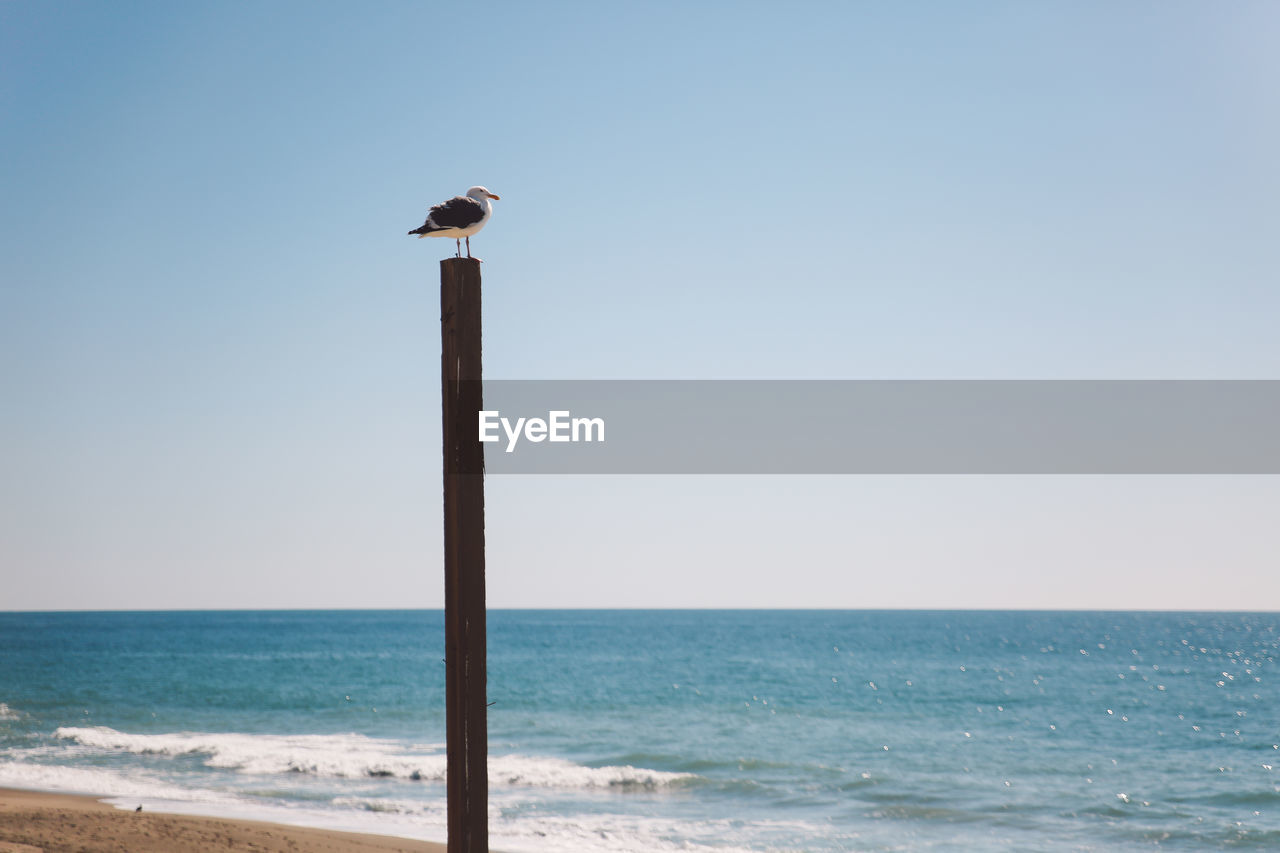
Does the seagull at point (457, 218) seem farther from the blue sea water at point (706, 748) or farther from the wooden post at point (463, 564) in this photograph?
the blue sea water at point (706, 748)

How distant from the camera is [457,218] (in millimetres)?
5258

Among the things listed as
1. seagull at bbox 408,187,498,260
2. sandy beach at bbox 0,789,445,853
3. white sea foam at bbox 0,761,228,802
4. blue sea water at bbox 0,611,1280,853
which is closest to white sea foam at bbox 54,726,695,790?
blue sea water at bbox 0,611,1280,853

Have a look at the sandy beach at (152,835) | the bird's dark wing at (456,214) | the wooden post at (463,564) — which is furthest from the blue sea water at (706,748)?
the bird's dark wing at (456,214)

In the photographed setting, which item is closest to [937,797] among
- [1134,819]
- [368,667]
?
[1134,819]

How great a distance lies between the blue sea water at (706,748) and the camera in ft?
47.3

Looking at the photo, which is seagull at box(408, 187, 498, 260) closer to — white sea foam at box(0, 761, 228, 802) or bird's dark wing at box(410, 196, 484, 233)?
bird's dark wing at box(410, 196, 484, 233)

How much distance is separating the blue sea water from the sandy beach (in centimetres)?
102

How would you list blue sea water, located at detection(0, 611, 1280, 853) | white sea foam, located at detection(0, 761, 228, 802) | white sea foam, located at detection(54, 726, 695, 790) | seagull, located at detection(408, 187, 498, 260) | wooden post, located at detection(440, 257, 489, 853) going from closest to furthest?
wooden post, located at detection(440, 257, 489, 853) < seagull, located at detection(408, 187, 498, 260) < blue sea water, located at detection(0, 611, 1280, 853) < white sea foam, located at detection(0, 761, 228, 802) < white sea foam, located at detection(54, 726, 695, 790)

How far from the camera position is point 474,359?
4.04m

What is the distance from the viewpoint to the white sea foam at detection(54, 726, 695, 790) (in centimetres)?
1762

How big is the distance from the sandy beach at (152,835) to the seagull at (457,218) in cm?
904

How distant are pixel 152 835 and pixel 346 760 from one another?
7460 millimetres

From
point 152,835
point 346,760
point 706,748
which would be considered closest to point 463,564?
point 152,835

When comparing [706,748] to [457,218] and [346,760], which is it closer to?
[346,760]
